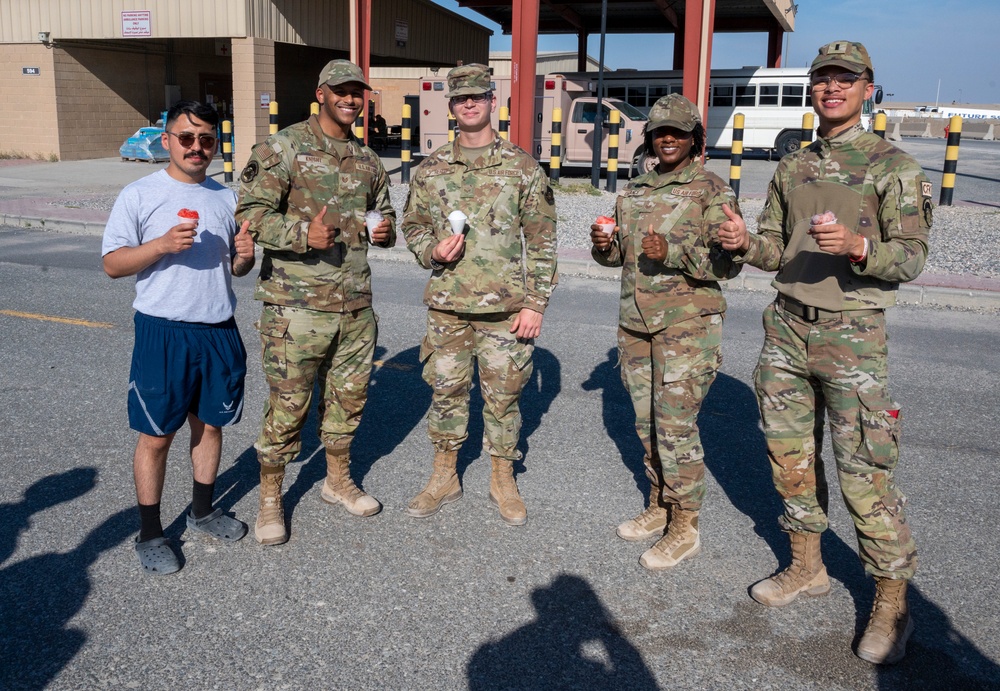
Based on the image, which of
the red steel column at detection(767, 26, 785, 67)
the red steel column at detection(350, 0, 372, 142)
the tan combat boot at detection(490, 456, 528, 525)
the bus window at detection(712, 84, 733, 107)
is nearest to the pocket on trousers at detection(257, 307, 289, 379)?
the tan combat boot at detection(490, 456, 528, 525)

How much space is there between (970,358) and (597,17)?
2751 centimetres

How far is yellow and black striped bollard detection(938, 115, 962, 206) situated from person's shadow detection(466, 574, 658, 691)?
37.7 ft

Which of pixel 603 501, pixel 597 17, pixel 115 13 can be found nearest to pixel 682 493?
pixel 603 501

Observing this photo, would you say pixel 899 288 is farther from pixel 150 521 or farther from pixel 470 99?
pixel 150 521

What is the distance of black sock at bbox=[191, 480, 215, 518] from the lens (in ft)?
12.5

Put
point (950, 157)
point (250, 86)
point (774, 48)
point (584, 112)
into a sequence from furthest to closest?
1. point (774, 48)
2. point (584, 112)
3. point (250, 86)
4. point (950, 157)

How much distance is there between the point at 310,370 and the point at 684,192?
176 cm

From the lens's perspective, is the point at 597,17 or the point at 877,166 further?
the point at 597,17

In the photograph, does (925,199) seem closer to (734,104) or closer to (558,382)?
(558,382)

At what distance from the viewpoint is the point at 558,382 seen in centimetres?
618

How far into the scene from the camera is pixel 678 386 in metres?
3.60

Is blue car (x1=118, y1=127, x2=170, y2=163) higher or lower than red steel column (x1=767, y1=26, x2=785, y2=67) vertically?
lower

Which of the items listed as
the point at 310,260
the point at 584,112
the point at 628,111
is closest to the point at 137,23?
the point at 584,112

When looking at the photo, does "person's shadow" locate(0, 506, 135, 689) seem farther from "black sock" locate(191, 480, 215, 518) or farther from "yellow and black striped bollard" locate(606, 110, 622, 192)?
"yellow and black striped bollard" locate(606, 110, 622, 192)
